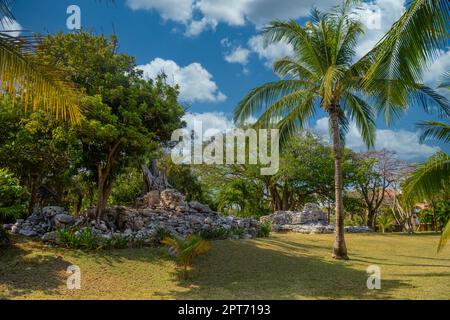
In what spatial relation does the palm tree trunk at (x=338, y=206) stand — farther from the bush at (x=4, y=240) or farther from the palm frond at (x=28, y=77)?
the bush at (x=4, y=240)

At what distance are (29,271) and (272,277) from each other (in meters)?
6.47

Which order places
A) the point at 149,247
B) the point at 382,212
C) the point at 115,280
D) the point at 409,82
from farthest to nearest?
the point at 382,212
the point at 149,247
the point at 115,280
the point at 409,82

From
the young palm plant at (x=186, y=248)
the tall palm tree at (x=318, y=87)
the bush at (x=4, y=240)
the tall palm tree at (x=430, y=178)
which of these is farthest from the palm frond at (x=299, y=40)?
the bush at (x=4, y=240)

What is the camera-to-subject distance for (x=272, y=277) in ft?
31.0

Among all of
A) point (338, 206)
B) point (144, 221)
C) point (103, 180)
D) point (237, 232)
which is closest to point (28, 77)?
point (103, 180)

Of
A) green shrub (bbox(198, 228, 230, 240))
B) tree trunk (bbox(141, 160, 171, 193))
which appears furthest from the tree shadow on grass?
tree trunk (bbox(141, 160, 171, 193))

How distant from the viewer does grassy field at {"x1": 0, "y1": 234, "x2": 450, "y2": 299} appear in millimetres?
7859

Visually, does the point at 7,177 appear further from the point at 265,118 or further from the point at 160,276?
the point at 265,118

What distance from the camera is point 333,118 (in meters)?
12.7

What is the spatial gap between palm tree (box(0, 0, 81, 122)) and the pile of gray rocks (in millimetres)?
7311

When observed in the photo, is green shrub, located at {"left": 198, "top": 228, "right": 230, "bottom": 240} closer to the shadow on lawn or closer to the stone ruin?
the shadow on lawn

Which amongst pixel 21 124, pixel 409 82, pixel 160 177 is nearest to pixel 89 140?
pixel 21 124

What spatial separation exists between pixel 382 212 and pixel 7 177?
39841mm

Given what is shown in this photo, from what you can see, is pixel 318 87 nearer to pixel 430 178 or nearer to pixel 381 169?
pixel 430 178
